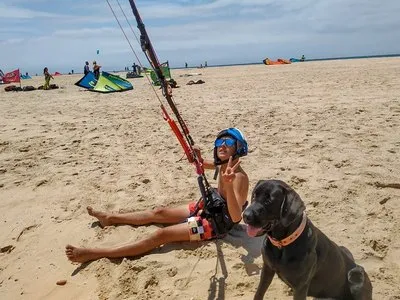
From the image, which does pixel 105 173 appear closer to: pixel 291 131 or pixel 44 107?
pixel 291 131

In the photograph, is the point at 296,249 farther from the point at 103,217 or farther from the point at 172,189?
the point at 172,189

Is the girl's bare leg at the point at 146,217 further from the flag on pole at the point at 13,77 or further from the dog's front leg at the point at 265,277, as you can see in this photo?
the flag on pole at the point at 13,77

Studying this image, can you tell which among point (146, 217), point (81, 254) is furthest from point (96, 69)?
point (81, 254)

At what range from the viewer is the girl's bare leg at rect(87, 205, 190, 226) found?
395 centimetres

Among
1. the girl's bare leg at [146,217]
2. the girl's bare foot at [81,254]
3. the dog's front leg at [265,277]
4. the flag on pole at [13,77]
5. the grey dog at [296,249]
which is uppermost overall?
the flag on pole at [13,77]

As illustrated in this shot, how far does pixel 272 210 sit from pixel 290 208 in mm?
108

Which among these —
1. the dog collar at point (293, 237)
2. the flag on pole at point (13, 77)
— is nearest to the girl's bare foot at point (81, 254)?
the dog collar at point (293, 237)

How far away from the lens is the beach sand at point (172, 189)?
3.15 metres

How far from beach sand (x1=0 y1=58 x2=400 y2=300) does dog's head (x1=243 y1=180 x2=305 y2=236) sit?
3.06 feet

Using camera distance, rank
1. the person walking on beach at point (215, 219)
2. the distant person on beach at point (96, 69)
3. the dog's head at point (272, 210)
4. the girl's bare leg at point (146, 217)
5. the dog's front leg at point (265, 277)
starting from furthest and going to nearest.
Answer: the distant person on beach at point (96, 69), the girl's bare leg at point (146, 217), the person walking on beach at point (215, 219), the dog's front leg at point (265, 277), the dog's head at point (272, 210)

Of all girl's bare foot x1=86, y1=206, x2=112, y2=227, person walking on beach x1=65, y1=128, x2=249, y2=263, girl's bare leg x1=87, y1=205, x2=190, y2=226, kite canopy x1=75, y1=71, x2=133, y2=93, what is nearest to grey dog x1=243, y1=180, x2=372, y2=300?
person walking on beach x1=65, y1=128, x2=249, y2=263

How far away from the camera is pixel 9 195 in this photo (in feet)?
16.3

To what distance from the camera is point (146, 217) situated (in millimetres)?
4004

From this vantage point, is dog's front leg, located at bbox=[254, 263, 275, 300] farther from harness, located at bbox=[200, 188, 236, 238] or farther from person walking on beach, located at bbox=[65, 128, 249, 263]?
harness, located at bbox=[200, 188, 236, 238]
